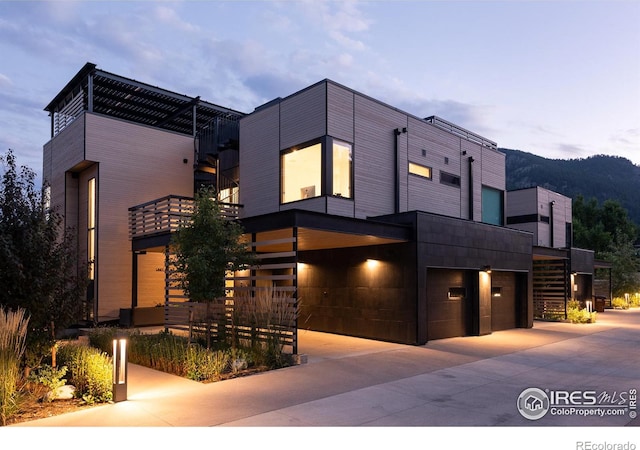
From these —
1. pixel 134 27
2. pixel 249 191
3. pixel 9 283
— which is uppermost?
pixel 134 27

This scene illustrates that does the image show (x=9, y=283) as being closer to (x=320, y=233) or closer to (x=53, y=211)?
(x=53, y=211)

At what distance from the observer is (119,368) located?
24.6 feet

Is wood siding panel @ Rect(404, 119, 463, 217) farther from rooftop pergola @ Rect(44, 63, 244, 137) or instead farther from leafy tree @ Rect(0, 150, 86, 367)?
leafy tree @ Rect(0, 150, 86, 367)

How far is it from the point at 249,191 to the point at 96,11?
8.84m

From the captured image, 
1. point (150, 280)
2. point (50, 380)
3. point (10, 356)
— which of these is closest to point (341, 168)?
point (150, 280)

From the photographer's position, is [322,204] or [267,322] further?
[322,204]

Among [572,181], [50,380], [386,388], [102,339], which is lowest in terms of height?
[386,388]

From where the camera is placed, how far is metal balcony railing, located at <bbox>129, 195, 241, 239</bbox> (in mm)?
17219

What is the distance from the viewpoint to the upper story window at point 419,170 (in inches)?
706

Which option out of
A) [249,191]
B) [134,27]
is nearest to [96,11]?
[134,27]

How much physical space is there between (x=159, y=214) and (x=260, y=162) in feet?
14.5

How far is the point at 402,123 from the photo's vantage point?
17672mm

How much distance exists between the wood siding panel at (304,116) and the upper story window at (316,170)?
35 cm

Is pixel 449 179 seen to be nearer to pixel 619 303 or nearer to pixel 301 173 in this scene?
pixel 301 173
